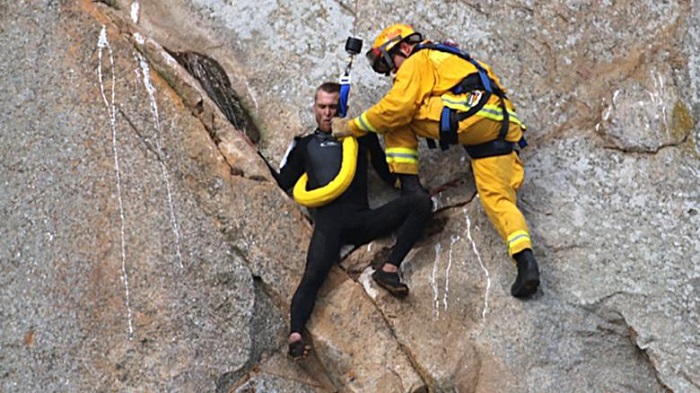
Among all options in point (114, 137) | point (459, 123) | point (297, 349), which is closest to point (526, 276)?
point (459, 123)

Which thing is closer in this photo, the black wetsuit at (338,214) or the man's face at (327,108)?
the black wetsuit at (338,214)

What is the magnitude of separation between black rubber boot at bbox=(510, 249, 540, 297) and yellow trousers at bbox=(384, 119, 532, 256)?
0.05 metres

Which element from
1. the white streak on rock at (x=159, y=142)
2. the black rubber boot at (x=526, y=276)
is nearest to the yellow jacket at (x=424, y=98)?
the black rubber boot at (x=526, y=276)

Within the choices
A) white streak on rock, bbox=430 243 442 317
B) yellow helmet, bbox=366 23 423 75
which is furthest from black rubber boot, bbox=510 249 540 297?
yellow helmet, bbox=366 23 423 75

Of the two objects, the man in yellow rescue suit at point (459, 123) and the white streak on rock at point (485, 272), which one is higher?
the man in yellow rescue suit at point (459, 123)

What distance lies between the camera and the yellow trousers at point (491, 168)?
8.18 meters

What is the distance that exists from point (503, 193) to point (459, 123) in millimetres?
536

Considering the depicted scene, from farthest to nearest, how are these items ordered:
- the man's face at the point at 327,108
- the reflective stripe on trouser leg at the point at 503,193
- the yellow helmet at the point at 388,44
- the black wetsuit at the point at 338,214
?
the man's face at the point at 327,108 → the yellow helmet at the point at 388,44 → the black wetsuit at the point at 338,214 → the reflective stripe on trouser leg at the point at 503,193

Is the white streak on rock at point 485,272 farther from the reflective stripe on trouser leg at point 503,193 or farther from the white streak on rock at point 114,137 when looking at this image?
the white streak on rock at point 114,137

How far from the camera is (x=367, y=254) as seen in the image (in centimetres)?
860

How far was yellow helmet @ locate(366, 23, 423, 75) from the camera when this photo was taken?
8.55 meters

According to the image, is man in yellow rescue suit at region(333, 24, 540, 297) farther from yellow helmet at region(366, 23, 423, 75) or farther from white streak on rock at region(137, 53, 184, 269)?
white streak on rock at region(137, 53, 184, 269)

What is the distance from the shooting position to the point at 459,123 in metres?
8.20

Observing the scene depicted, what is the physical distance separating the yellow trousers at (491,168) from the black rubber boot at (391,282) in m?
0.70
